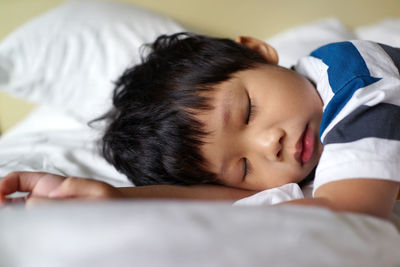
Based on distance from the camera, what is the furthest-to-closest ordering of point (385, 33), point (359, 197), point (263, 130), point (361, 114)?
point (385, 33)
point (263, 130)
point (361, 114)
point (359, 197)

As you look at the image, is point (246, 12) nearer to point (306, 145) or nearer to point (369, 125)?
point (306, 145)

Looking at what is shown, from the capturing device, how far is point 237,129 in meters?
0.69

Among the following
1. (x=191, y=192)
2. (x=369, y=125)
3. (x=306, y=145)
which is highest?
(x=369, y=125)

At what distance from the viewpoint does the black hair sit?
2.35 ft

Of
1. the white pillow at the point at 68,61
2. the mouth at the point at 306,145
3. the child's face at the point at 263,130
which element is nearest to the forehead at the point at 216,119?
the child's face at the point at 263,130

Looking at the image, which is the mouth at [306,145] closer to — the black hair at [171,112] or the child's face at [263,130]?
the child's face at [263,130]

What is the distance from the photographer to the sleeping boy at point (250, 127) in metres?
0.53

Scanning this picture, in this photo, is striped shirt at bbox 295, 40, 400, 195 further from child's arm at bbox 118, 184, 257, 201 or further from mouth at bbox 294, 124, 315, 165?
child's arm at bbox 118, 184, 257, 201

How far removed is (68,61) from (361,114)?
0.95m

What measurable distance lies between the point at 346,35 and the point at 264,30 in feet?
1.14

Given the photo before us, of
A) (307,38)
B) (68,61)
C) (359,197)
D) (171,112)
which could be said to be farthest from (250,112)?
(68,61)

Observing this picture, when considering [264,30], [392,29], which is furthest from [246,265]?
[264,30]

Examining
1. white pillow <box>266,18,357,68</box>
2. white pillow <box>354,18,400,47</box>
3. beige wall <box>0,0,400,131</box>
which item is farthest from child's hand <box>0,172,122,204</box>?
beige wall <box>0,0,400,131</box>

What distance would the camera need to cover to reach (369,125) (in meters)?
0.56
